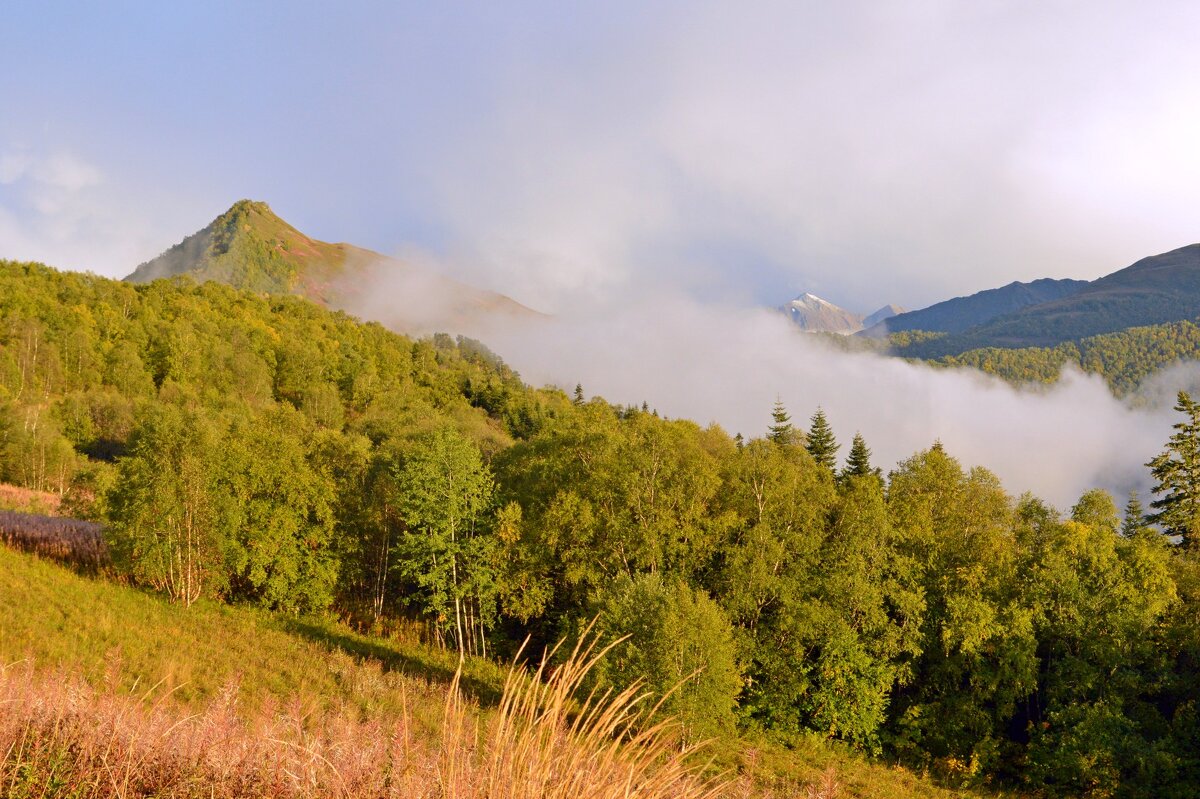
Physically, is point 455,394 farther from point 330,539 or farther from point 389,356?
point 330,539

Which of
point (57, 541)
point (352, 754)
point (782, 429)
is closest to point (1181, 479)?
point (782, 429)

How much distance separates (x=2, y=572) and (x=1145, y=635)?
48.3 metres

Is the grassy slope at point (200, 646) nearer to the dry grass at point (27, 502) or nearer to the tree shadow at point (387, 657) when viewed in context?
the tree shadow at point (387, 657)

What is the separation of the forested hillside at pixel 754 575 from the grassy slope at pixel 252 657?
182 centimetres

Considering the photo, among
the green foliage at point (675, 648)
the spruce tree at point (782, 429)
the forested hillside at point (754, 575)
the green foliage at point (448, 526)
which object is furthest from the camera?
the spruce tree at point (782, 429)

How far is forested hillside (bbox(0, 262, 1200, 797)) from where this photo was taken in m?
28.0

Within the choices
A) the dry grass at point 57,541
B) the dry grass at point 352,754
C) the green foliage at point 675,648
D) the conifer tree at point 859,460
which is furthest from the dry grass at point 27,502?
the conifer tree at point 859,460

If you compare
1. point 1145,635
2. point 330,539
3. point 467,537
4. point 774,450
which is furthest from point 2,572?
point 1145,635

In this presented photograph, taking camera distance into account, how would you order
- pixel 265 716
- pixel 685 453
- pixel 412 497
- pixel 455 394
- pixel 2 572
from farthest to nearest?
pixel 455 394 → pixel 685 453 → pixel 412 497 → pixel 2 572 → pixel 265 716

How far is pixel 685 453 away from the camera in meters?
35.7

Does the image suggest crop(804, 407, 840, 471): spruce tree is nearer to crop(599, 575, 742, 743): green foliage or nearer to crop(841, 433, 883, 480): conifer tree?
crop(841, 433, 883, 480): conifer tree

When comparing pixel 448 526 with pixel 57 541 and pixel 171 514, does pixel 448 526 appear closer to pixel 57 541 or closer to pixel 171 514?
pixel 171 514

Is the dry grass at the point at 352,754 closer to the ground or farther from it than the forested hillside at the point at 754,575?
farther from it

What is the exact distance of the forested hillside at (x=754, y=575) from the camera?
27984 mm
